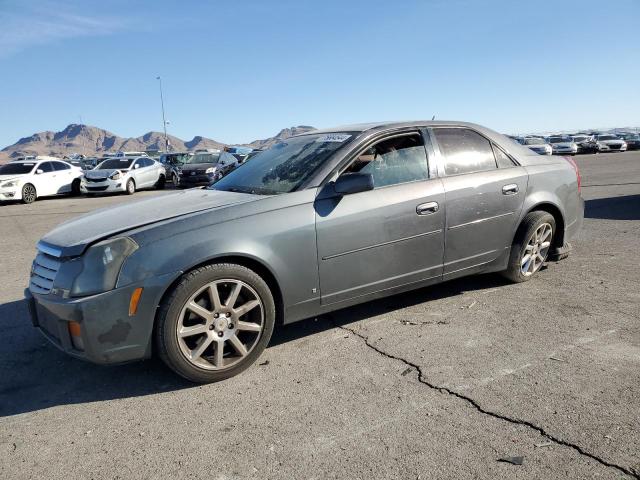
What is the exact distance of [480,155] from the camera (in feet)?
15.0

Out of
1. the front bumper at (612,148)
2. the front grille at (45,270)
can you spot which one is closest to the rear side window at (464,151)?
the front grille at (45,270)

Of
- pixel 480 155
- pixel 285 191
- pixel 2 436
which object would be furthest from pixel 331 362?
pixel 480 155

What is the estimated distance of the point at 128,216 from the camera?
3.55 m

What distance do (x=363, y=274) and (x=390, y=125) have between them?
133cm

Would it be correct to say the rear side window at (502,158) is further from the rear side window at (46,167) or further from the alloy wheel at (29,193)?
the rear side window at (46,167)

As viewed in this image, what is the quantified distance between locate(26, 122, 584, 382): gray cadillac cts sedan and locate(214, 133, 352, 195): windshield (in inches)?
0.7

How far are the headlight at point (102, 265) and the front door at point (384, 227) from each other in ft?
4.19

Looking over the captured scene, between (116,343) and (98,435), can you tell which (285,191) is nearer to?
(116,343)

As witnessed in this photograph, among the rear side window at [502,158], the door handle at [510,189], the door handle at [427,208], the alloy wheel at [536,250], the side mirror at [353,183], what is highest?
the rear side window at [502,158]

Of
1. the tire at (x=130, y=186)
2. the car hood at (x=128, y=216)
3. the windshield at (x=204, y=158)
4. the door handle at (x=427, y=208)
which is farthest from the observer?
the windshield at (x=204, y=158)

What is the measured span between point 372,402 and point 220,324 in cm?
107

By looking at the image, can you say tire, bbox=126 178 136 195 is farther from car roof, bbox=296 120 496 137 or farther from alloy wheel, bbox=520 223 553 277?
alloy wheel, bbox=520 223 553 277

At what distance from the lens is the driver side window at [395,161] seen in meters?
3.94

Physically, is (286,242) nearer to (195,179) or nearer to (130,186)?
(130,186)
